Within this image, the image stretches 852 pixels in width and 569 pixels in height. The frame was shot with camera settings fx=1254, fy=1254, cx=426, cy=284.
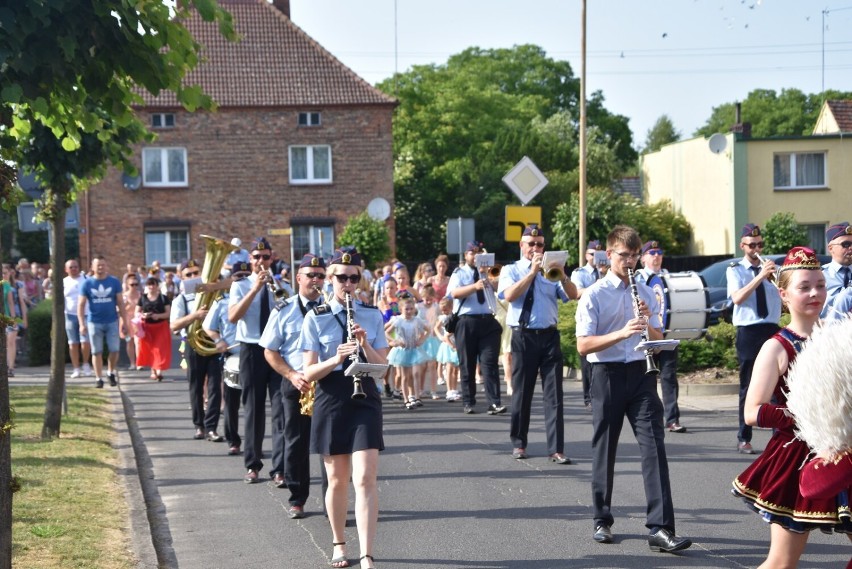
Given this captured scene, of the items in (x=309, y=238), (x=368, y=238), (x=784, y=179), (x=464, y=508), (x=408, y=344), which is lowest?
(x=464, y=508)

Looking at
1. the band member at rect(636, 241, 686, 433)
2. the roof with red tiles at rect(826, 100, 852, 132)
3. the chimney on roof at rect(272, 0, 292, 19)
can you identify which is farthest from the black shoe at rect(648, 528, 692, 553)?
the roof with red tiles at rect(826, 100, 852, 132)

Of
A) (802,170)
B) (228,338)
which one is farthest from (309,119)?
(228,338)

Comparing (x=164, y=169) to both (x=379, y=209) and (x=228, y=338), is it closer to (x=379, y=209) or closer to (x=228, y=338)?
(x=379, y=209)

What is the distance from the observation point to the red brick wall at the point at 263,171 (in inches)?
1781

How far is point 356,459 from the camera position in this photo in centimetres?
740

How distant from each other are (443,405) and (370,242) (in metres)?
24.5

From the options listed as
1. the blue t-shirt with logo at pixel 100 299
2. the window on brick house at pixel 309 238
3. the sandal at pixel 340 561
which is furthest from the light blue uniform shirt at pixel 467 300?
the window on brick house at pixel 309 238

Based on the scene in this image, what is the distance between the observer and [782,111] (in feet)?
292

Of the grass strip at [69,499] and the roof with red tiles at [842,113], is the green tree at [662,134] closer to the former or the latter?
the roof with red tiles at [842,113]

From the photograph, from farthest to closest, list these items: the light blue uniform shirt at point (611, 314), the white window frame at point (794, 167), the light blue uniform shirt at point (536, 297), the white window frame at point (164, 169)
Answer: the white window frame at point (164, 169) → the white window frame at point (794, 167) → the light blue uniform shirt at point (536, 297) → the light blue uniform shirt at point (611, 314)

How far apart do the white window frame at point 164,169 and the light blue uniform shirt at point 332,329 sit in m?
38.3

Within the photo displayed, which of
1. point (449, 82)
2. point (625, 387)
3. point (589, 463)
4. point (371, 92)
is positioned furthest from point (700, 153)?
point (625, 387)

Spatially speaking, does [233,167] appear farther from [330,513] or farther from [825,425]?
[825,425]

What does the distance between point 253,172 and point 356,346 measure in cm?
3867
